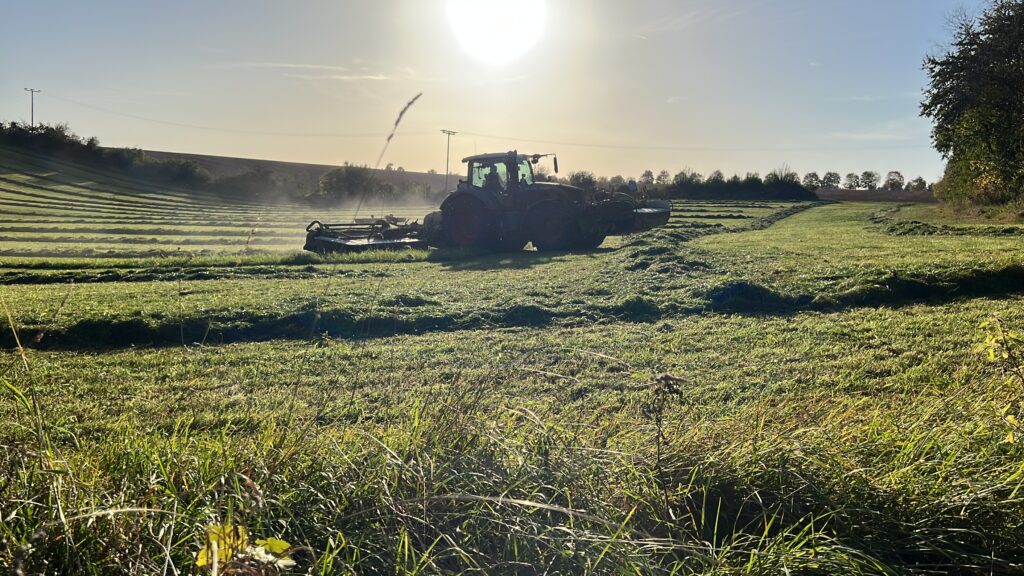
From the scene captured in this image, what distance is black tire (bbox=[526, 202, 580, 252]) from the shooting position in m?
16.9

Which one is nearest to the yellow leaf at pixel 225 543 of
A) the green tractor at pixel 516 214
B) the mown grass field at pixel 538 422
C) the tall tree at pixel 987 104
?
the mown grass field at pixel 538 422

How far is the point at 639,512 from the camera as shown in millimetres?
2451

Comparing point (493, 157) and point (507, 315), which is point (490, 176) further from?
point (507, 315)

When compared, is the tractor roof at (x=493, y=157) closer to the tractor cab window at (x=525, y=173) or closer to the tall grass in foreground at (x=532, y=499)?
the tractor cab window at (x=525, y=173)

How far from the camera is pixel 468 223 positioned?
17.1m

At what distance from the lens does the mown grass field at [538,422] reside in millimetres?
2088

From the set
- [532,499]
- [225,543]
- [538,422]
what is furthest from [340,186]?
[225,543]

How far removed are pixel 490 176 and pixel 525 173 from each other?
0.97 meters

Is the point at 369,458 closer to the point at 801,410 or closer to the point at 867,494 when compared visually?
the point at 867,494

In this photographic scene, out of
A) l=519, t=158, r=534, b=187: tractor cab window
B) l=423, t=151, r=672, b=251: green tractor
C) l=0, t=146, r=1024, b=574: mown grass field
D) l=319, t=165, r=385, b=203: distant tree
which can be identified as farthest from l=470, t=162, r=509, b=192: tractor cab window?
l=319, t=165, r=385, b=203: distant tree

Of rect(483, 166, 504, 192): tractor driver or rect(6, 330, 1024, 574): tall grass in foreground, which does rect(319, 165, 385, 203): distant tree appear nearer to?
rect(483, 166, 504, 192): tractor driver

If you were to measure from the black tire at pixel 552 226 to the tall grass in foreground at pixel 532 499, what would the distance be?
14.0 m

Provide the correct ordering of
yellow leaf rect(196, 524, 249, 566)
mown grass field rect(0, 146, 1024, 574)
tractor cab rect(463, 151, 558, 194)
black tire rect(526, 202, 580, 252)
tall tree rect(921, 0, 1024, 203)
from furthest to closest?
tall tree rect(921, 0, 1024, 203)
tractor cab rect(463, 151, 558, 194)
black tire rect(526, 202, 580, 252)
mown grass field rect(0, 146, 1024, 574)
yellow leaf rect(196, 524, 249, 566)

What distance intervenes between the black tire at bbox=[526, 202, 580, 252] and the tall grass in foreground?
552 inches
